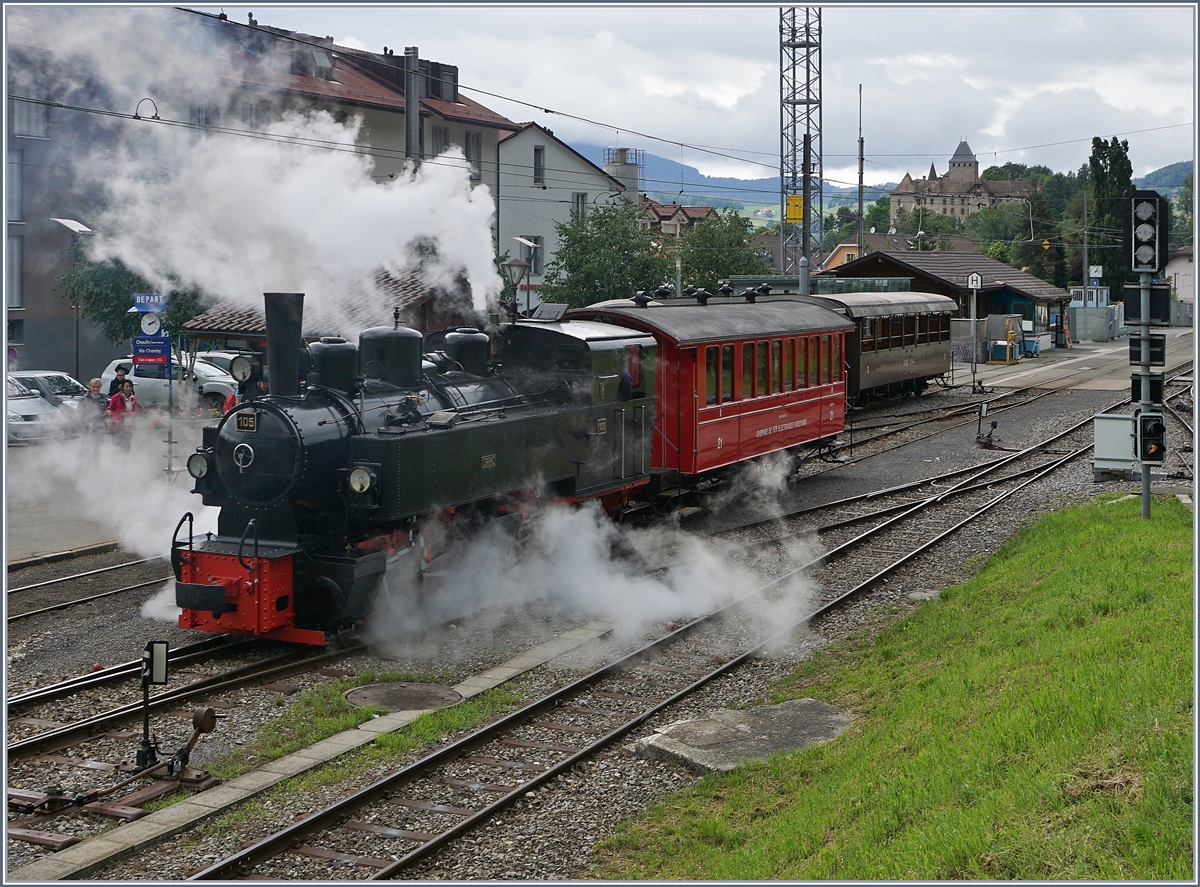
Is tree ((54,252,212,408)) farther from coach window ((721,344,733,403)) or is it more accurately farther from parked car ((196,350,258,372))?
coach window ((721,344,733,403))

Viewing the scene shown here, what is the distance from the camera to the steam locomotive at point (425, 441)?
31.9 ft

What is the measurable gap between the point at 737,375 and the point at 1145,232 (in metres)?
6.58

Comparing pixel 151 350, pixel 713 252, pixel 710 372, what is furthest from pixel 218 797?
pixel 713 252

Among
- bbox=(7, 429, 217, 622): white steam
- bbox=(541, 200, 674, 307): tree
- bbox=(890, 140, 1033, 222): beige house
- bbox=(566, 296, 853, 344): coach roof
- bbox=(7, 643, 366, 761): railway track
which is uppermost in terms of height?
bbox=(890, 140, 1033, 222): beige house

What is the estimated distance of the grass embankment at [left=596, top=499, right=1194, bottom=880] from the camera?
16.2ft

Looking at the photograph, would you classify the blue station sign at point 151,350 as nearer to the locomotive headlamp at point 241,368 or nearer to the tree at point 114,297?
the tree at point 114,297

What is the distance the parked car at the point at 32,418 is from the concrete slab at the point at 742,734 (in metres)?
18.9

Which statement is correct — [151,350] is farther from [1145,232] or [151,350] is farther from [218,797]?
[1145,232]

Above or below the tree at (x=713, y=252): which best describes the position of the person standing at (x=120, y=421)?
below

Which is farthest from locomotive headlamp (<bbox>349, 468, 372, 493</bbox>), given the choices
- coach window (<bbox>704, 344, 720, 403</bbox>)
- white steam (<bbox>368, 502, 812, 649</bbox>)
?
coach window (<bbox>704, 344, 720, 403</bbox>)

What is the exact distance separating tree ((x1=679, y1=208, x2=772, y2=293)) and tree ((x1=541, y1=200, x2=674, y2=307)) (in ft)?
13.0

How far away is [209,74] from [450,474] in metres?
5.01

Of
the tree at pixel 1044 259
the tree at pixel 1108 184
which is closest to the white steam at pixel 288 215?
the tree at pixel 1108 184

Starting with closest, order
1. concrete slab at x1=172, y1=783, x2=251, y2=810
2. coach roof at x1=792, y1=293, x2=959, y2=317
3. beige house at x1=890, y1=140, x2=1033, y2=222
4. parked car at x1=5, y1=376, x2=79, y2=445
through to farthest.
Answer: concrete slab at x1=172, y1=783, x2=251, y2=810 < parked car at x1=5, y1=376, x2=79, y2=445 < coach roof at x1=792, y1=293, x2=959, y2=317 < beige house at x1=890, y1=140, x2=1033, y2=222
